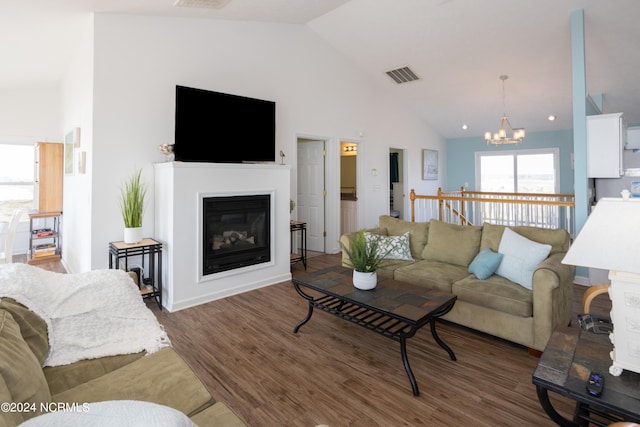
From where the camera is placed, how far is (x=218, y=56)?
4.34m

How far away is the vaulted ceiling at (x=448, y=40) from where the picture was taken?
371cm

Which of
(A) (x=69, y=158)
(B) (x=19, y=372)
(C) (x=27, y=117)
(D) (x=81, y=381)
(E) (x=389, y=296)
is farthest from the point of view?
(C) (x=27, y=117)

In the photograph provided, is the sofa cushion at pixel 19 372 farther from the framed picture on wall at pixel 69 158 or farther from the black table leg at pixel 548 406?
the framed picture on wall at pixel 69 158

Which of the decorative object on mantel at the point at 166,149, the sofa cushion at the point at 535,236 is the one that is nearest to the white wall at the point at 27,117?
the decorative object on mantel at the point at 166,149

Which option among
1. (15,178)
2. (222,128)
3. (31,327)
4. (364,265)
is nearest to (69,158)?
(15,178)

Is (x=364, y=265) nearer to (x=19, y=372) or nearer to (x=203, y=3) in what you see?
(x=19, y=372)

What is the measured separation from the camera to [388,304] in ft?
7.91

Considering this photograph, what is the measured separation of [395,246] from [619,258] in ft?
8.44

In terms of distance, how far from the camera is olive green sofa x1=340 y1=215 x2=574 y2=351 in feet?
8.34

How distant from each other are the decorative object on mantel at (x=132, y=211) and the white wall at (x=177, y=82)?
9cm

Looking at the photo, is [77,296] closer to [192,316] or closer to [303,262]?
[192,316]

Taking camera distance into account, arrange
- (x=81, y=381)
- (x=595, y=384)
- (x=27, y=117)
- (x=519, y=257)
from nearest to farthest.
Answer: (x=595, y=384), (x=81, y=381), (x=519, y=257), (x=27, y=117)

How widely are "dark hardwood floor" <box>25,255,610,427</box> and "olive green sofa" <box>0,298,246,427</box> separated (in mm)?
671

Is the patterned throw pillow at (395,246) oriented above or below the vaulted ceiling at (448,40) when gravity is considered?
below
